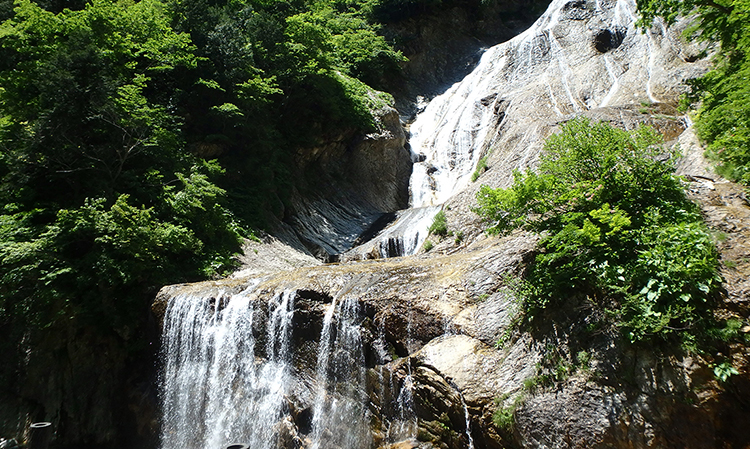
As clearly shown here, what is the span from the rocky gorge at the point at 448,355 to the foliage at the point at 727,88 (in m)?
0.40

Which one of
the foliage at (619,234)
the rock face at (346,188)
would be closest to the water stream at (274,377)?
the foliage at (619,234)

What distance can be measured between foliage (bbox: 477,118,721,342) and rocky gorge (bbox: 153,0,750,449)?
11.6 inches

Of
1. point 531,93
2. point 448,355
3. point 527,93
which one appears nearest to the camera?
point 448,355

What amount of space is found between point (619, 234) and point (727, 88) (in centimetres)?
393

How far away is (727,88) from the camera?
6680 mm

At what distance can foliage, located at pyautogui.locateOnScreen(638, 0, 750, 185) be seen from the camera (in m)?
5.70

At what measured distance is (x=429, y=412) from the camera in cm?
593

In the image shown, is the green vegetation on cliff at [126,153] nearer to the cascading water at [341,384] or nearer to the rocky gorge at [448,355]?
the rocky gorge at [448,355]

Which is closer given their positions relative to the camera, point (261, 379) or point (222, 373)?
point (261, 379)

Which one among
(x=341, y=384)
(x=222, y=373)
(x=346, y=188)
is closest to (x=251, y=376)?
(x=222, y=373)

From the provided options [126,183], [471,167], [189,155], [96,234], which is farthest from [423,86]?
[96,234]

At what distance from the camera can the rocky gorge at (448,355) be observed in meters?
4.35

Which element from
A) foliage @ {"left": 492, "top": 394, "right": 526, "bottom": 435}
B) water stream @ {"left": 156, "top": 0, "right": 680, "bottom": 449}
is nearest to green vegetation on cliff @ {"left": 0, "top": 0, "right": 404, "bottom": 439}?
water stream @ {"left": 156, "top": 0, "right": 680, "bottom": 449}

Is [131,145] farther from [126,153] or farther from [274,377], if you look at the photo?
[274,377]
